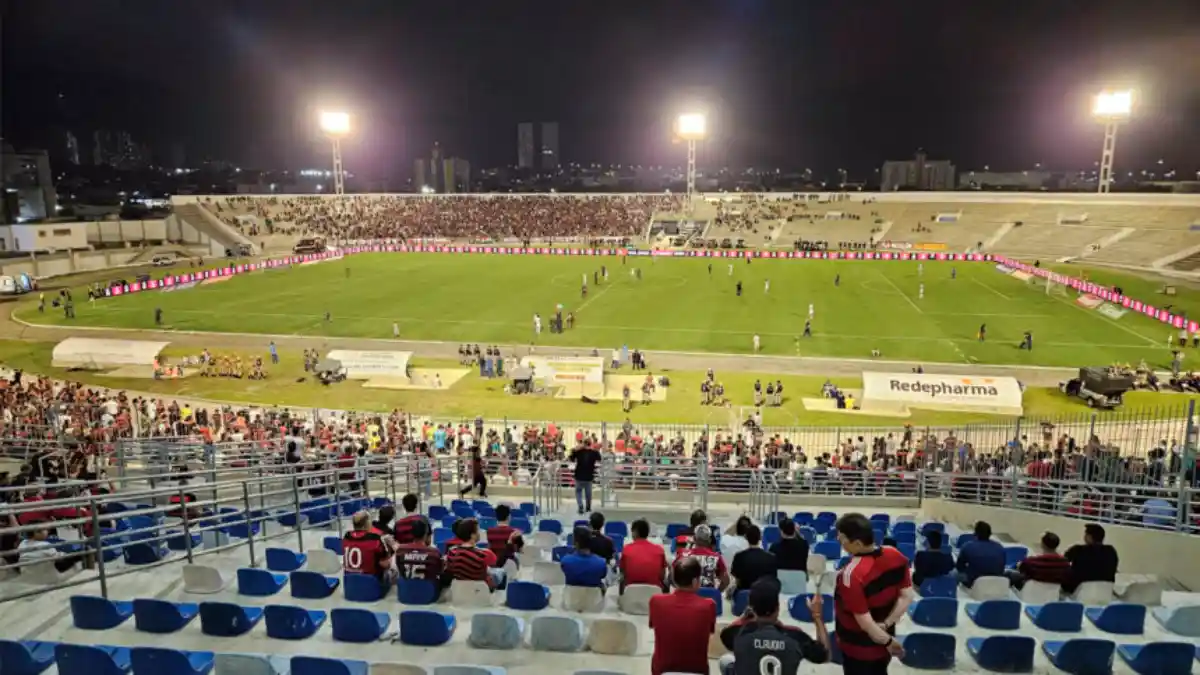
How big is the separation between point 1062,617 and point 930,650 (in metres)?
1.81

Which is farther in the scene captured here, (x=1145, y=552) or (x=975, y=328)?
(x=975, y=328)

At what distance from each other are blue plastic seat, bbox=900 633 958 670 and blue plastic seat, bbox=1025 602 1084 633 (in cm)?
154

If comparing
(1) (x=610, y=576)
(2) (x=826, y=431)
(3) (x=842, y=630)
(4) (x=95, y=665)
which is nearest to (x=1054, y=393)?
(2) (x=826, y=431)

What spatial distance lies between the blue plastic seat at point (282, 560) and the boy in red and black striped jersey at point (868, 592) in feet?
21.7

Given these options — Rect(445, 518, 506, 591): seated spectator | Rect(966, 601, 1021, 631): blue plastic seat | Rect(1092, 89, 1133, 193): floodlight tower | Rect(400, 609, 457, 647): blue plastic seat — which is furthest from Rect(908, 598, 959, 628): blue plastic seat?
Rect(1092, 89, 1133, 193): floodlight tower

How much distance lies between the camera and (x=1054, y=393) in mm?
31516

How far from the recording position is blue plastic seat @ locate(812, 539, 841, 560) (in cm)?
1014

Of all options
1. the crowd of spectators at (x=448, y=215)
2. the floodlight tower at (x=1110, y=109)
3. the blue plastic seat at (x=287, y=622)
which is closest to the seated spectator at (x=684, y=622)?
the blue plastic seat at (x=287, y=622)

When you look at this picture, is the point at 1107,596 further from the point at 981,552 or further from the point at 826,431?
the point at 826,431

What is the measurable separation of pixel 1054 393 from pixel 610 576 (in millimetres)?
29693

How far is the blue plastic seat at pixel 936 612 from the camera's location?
714 cm

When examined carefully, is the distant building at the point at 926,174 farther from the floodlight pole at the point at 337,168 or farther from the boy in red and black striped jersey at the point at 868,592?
the boy in red and black striped jersey at the point at 868,592

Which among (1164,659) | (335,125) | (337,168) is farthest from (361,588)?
(335,125)

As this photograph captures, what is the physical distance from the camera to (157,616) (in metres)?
6.92
